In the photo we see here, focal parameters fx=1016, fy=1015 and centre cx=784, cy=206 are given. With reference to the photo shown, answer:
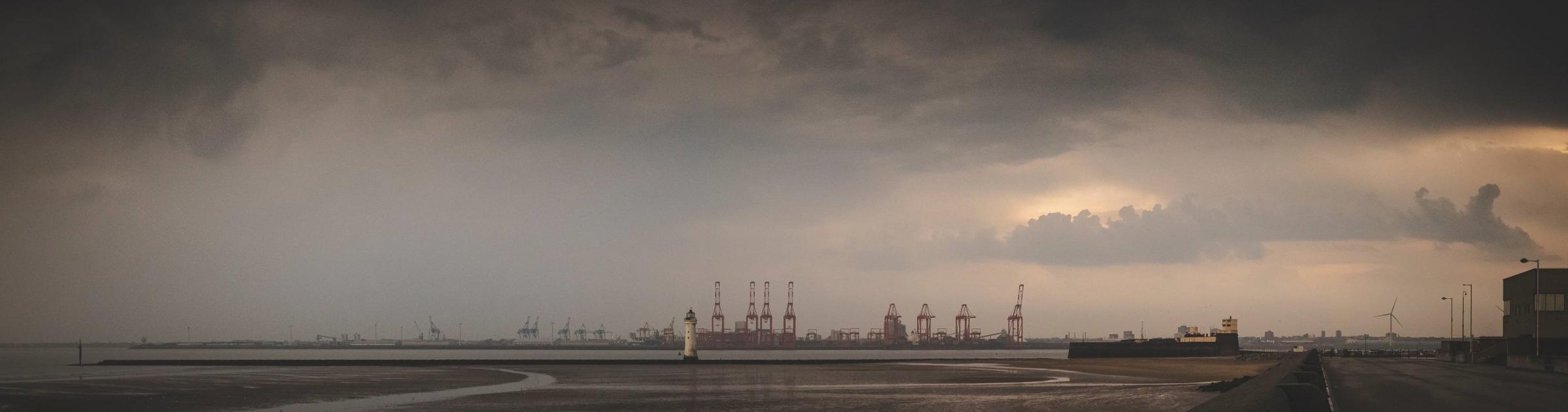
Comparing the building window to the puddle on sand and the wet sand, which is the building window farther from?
the puddle on sand

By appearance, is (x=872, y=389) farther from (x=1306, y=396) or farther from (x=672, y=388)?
(x=1306, y=396)

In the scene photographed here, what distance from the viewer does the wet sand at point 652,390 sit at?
3177 centimetres

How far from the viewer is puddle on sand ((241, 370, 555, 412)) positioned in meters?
32.8

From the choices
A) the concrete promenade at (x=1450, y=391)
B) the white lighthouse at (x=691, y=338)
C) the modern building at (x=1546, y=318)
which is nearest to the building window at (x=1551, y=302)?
the modern building at (x=1546, y=318)

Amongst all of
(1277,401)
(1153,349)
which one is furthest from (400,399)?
(1153,349)

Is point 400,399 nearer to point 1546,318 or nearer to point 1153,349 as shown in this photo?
point 1546,318

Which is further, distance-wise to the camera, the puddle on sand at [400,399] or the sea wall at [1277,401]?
the puddle on sand at [400,399]

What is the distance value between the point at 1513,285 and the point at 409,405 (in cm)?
8414

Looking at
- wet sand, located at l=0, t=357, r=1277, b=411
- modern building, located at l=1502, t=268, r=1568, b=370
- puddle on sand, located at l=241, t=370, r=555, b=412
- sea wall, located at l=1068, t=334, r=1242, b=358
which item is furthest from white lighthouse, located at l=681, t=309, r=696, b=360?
modern building, located at l=1502, t=268, r=1568, b=370

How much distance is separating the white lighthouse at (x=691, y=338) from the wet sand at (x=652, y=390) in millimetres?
12475

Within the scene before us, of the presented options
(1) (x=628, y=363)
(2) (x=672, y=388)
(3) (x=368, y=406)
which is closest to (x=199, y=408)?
(3) (x=368, y=406)

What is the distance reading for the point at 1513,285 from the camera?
8012 centimetres

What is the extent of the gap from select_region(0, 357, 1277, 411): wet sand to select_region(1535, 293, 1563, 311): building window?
1150 inches

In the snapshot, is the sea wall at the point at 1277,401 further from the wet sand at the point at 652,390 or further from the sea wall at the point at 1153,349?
the sea wall at the point at 1153,349
